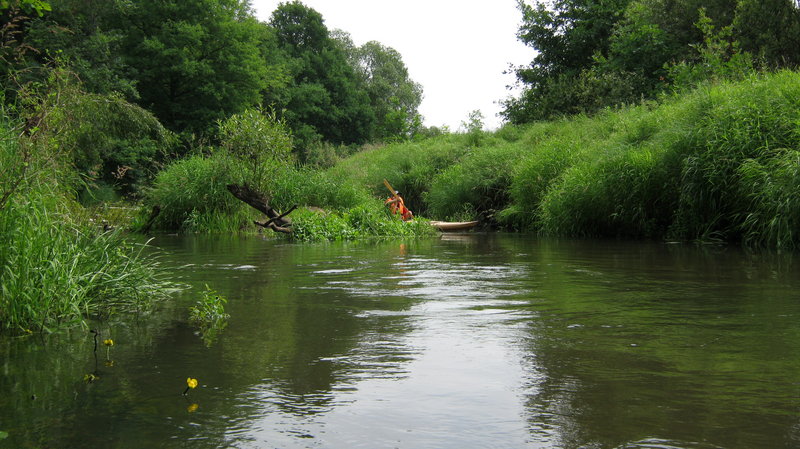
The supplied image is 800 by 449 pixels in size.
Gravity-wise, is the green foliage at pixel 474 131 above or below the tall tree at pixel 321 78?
below

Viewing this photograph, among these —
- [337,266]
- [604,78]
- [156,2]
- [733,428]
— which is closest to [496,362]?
[733,428]

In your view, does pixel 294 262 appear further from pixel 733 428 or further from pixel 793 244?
pixel 733 428

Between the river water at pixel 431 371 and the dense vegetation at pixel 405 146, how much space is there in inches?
44.5

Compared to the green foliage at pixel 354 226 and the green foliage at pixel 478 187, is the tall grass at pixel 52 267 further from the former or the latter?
the green foliage at pixel 478 187

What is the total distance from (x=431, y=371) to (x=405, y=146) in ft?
93.2

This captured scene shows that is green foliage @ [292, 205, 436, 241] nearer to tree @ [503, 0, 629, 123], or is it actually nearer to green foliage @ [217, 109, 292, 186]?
green foliage @ [217, 109, 292, 186]

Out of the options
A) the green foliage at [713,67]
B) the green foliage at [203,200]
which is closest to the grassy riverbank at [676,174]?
the green foliage at [713,67]

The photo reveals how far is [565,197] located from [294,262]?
7880 mm

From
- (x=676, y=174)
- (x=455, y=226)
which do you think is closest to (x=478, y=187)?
(x=455, y=226)

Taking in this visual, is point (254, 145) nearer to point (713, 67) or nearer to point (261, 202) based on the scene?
point (261, 202)

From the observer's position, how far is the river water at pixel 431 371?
272 centimetres

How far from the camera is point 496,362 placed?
3863 millimetres

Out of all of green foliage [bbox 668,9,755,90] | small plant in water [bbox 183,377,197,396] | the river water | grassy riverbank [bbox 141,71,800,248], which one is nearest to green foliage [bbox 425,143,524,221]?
grassy riverbank [bbox 141,71,800,248]

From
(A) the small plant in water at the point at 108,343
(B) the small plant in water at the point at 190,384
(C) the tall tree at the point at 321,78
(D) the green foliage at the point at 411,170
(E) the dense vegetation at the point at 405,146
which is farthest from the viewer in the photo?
(C) the tall tree at the point at 321,78
